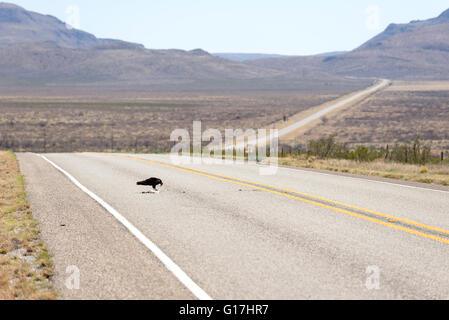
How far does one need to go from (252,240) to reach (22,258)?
2.95m

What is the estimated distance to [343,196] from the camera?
11359mm

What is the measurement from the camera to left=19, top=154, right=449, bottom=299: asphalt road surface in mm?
5433

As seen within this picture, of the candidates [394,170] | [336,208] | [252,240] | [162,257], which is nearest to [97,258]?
[162,257]

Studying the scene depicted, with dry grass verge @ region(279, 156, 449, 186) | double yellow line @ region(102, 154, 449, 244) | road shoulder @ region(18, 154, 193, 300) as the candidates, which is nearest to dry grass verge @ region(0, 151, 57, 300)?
road shoulder @ region(18, 154, 193, 300)

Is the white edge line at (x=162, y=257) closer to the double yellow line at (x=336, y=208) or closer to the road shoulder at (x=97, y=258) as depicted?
the road shoulder at (x=97, y=258)

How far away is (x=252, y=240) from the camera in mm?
7371

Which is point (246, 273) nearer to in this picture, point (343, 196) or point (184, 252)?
point (184, 252)

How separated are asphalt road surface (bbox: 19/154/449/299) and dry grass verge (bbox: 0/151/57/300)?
176 mm

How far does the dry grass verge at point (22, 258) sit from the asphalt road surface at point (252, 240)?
6.9 inches

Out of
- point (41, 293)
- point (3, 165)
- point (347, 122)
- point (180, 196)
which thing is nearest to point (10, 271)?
point (41, 293)

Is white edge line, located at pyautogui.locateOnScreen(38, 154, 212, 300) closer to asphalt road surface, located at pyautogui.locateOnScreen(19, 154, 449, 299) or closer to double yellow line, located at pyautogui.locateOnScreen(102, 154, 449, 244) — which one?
asphalt road surface, located at pyautogui.locateOnScreen(19, 154, 449, 299)

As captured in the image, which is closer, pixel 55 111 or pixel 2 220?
pixel 2 220

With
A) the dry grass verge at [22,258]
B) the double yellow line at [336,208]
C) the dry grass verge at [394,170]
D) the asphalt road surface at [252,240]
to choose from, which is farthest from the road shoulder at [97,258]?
the dry grass verge at [394,170]
